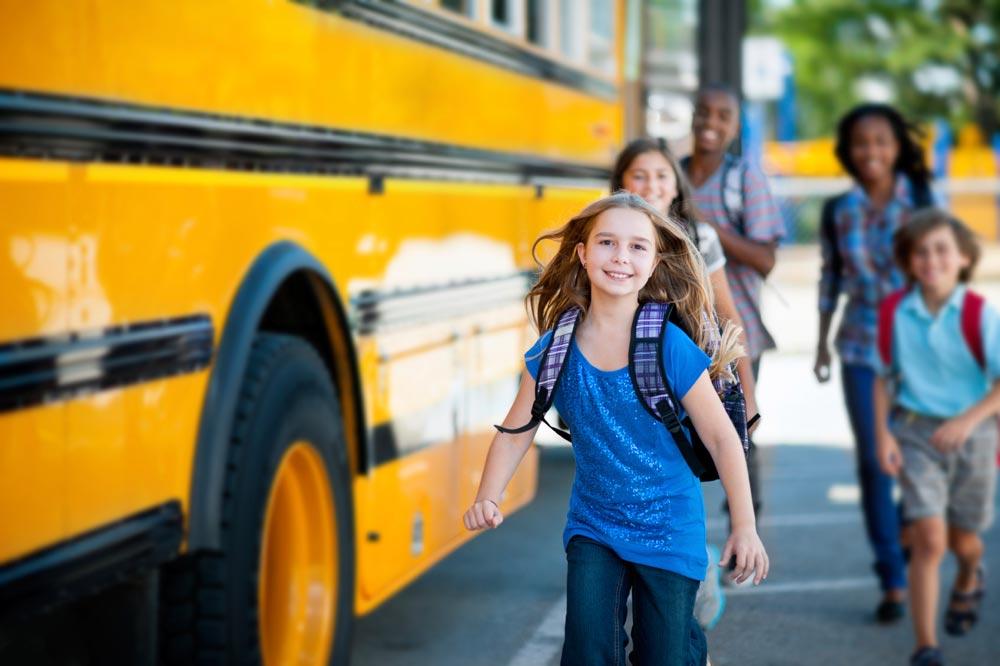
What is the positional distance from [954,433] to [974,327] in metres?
0.37

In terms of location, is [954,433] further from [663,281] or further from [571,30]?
[571,30]

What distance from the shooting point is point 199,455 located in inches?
144

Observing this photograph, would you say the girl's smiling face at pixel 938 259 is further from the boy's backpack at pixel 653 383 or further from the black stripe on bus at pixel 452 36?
the boy's backpack at pixel 653 383

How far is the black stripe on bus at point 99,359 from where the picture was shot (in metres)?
2.91

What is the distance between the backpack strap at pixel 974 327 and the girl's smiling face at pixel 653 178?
144 centimetres

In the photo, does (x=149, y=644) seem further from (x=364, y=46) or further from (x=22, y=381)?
(x=364, y=46)

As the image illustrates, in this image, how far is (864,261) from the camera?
21.5 feet

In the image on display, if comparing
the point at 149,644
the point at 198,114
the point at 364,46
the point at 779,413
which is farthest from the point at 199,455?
the point at 779,413

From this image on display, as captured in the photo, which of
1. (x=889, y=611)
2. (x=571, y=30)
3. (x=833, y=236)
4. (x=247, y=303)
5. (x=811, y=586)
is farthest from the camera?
(x=571, y=30)

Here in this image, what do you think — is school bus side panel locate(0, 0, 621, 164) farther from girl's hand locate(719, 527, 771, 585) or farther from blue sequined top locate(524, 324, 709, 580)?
girl's hand locate(719, 527, 771, 585)

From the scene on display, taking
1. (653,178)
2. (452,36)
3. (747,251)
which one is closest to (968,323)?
(747,251)

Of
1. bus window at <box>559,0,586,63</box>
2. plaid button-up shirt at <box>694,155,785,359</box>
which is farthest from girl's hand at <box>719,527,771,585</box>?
bus window at <box>559,0,586,63</box>

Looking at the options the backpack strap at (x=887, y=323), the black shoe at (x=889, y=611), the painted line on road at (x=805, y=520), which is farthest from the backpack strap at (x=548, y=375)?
the painted line on road at (x=805, y=520)

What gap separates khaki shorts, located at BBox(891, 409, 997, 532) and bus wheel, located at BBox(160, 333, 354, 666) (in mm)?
1869
